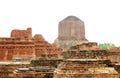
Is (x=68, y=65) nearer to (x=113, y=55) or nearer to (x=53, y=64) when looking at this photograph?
(x=53, y=64)

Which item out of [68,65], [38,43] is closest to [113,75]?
[68,65]

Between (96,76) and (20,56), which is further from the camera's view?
(20,56)

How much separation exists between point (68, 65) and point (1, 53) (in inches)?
616

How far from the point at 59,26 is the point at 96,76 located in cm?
3651

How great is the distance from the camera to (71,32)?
43.2 metres

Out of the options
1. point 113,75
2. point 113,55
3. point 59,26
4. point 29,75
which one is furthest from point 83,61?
point 59,26

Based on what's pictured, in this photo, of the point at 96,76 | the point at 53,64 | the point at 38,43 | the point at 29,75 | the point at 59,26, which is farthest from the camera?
the point at 59,26

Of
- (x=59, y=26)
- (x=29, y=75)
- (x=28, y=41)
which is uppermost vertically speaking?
(x=59, y=26)

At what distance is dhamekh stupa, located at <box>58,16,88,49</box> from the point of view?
42178 mm

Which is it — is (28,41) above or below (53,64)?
above

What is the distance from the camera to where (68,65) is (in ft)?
23.1

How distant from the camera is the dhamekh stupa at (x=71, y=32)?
138 ft

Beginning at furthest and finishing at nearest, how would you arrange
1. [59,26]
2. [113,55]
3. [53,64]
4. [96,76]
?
[59,26], [113,55], [53,64], [96,76]

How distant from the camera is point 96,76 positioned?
6812 mm
